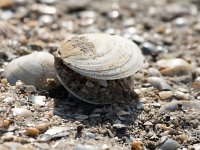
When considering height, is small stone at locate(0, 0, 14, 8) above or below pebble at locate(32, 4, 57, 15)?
above

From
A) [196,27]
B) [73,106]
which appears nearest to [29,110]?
[73,106]

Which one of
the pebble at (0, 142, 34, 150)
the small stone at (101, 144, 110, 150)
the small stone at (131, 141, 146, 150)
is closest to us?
the pebble at (0, 142, 34, 150)

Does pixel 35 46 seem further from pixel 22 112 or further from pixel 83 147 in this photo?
pixel 83 147

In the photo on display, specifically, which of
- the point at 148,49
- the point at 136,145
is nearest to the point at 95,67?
the point at 136,145

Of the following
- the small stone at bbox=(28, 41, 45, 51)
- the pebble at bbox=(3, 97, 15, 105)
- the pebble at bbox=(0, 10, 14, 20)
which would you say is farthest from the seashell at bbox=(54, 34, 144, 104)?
the pebble at bbox=(0, 10, 14, 20)

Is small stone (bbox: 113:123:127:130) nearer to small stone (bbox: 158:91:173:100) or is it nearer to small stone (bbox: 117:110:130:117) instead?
small stone (bbox: 117:110:130:117)

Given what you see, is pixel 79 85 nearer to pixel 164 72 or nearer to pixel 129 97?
pixel 129 97

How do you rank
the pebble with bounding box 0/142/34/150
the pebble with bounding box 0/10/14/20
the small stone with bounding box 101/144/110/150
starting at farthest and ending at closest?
the pebble with bounding box 0/10/14/20 → the small stone with bounding box 101/144/110/150 → the pebble with bounding box 0/142/34/150

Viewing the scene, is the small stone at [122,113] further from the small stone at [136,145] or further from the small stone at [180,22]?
the small stone at [180,22]
